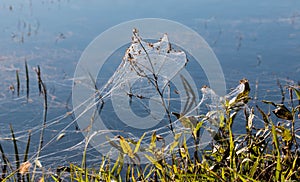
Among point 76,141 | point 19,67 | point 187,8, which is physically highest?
point 187,8

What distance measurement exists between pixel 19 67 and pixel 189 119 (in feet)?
14.7

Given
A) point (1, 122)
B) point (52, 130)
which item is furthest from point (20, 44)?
point (52, 130)

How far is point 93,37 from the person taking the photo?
22.5 feet

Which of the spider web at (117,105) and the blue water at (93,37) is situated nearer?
the spider web at (117,105)

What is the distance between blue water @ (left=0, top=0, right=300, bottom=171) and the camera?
4500 millimetres

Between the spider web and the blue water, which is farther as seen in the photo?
the blue water

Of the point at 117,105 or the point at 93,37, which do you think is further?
the point at 93,37

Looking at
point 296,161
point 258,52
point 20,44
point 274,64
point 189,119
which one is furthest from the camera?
point 20,44

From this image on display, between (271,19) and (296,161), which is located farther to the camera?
(271,19)

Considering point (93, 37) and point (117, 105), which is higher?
point (93, 37)

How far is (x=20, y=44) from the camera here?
22.2 ft

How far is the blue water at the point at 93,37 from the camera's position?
4.50 metres

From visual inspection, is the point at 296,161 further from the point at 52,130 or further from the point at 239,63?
the point at 239,63

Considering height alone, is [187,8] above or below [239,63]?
above
